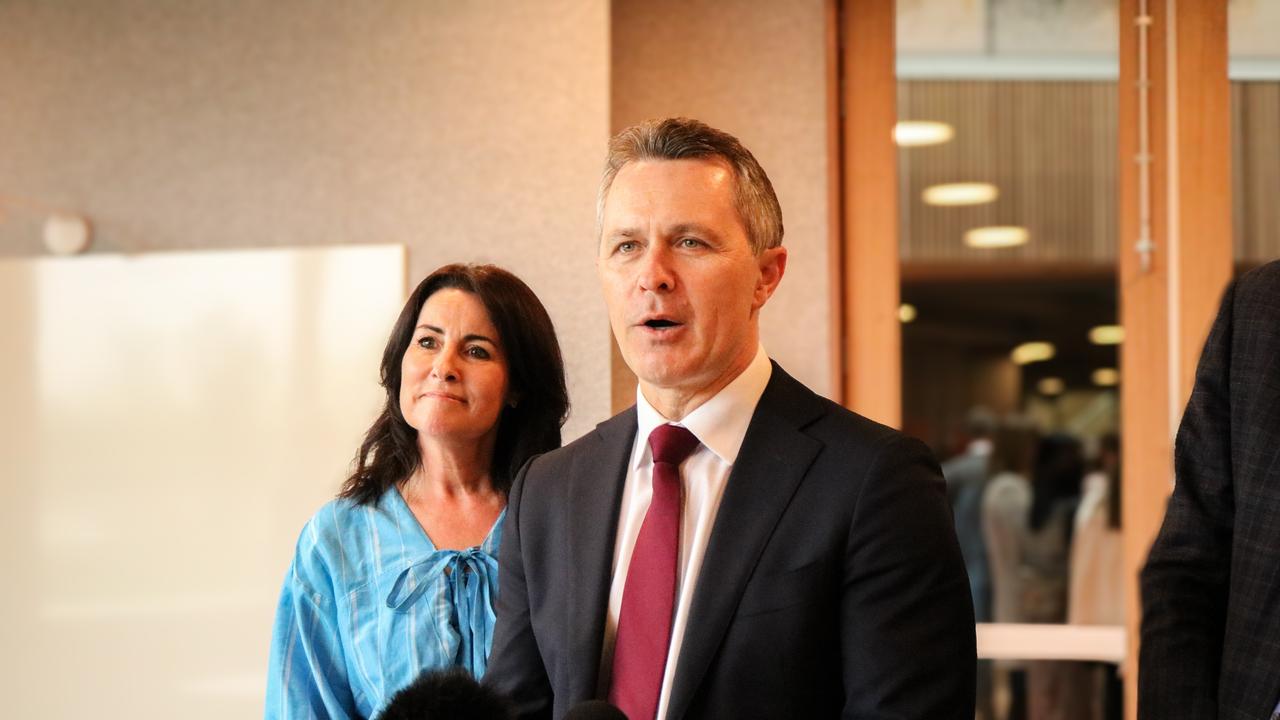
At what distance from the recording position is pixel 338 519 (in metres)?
2.26

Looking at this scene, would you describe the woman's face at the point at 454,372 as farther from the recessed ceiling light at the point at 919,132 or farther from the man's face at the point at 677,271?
the recessed ceiling light at the point at 919,132

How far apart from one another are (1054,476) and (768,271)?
11.0ft

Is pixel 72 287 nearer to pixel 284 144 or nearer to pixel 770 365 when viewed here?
pixel 284 144

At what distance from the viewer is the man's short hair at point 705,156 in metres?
1.62

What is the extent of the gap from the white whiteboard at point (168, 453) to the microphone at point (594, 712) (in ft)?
7.16

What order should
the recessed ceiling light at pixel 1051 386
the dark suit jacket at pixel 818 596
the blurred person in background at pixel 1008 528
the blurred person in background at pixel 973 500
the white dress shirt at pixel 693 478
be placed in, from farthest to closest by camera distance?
the recessed ceiling light at pixel 1051 386
the blurred person in background at pixel 973 500
the blurred person in background at pixel 1008 528
the white dress shirt at pixel 693 478
the dark suit jacket at pixel 818 596

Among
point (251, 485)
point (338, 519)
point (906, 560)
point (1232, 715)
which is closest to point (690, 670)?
point (906, 560)

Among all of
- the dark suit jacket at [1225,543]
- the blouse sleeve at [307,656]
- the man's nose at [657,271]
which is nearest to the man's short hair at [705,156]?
the man's nose at [657,271]

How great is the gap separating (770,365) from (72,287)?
2377 mm

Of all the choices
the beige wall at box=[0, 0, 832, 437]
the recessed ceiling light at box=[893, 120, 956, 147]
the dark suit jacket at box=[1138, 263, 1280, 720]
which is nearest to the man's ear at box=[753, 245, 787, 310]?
the dark suit jacket at box=[1138, 263, 1280, 720]

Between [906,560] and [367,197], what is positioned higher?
[367,197]

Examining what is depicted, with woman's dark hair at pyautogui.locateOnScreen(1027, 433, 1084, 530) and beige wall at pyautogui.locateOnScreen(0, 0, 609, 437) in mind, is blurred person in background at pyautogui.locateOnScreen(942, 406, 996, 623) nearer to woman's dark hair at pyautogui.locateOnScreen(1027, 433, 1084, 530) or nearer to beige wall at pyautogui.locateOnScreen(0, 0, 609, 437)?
woman's dark hair at pyautogui.locateOnScreen(1027, 433, 1084, 530)

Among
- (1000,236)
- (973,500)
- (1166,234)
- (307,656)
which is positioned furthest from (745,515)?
(1000,236)

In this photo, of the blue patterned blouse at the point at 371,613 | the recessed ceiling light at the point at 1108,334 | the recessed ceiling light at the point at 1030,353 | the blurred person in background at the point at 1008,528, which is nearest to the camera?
the blue patterned blouse at the point at 371,613
